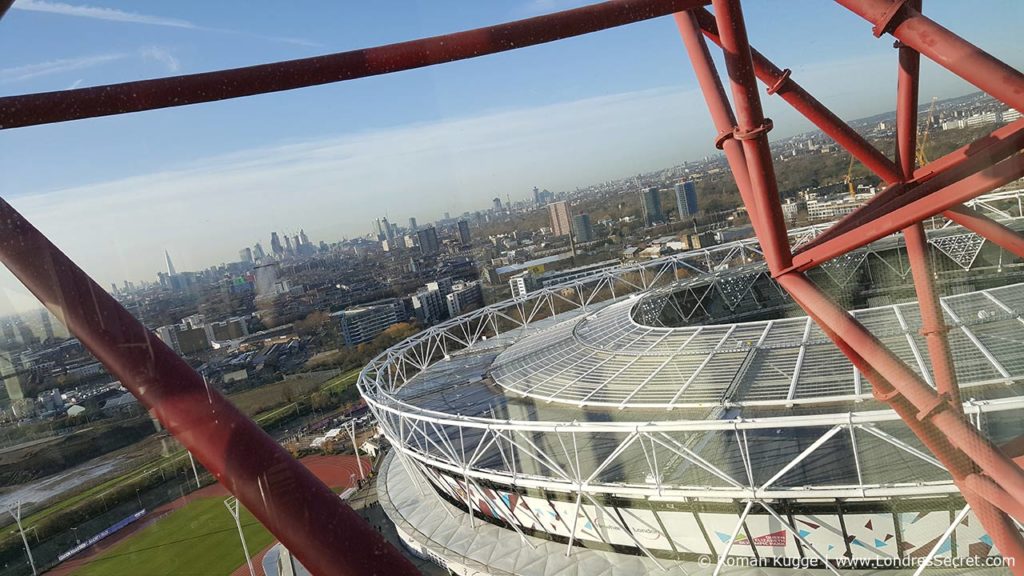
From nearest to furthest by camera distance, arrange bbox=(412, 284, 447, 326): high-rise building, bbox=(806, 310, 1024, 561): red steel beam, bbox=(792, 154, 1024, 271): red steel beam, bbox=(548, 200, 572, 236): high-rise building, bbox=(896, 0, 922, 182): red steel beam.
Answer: bbox=(792, 154, 1024, 271): red steel beam, bbox=(806, 310, 1024, 561): red steel beam, bbox=(896, 0, 922, 182): red steel beam, bbox=(412, 284, 447, 326): high-rise building, bbox=(548, 200, 572, 236): high-rise building

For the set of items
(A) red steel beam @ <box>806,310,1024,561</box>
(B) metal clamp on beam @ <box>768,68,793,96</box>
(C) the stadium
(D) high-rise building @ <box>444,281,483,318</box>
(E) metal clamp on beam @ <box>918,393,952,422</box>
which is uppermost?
(B) metal clamp on beam @ <box>768,68,793,96</box>

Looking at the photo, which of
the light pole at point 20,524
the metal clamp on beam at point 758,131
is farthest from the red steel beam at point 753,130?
the light pole at point 20,524

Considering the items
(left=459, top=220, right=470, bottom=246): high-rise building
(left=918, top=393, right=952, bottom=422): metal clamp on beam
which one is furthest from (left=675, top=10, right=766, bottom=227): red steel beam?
(left=459, top=220, right=470, bottom=246): high-rise building

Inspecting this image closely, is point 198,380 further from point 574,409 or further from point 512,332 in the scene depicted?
point 512,332

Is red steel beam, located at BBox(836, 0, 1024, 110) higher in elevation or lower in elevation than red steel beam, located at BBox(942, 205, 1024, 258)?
higher

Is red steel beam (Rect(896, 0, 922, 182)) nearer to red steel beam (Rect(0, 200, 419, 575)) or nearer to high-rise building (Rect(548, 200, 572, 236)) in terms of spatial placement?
red steel beam (Rect(0, 200, 419, 575))

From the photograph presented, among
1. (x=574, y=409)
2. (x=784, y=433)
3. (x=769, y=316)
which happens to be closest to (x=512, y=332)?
(x=769, y=316)

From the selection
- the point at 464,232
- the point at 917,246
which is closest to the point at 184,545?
the point at 464,232
